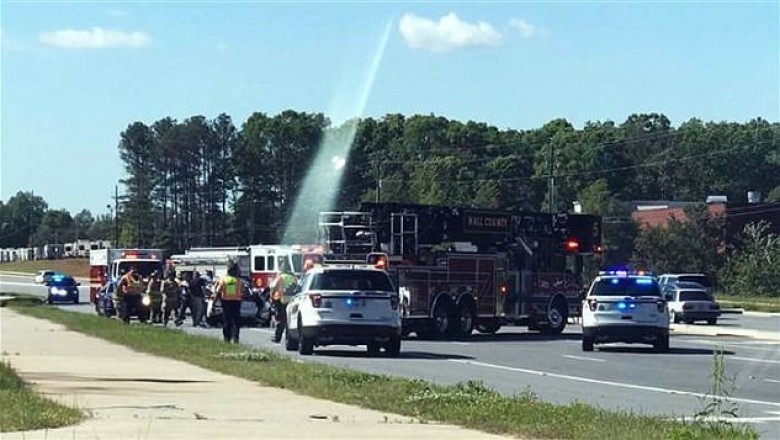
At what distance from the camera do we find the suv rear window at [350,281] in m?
28.9

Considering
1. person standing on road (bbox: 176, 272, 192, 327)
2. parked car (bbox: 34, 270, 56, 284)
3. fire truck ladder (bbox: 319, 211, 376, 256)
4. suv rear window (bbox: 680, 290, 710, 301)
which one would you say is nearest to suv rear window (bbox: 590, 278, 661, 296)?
fire truck ladder (bbox: 319, 211, 376, 256)

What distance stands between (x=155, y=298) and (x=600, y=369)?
67.3 ft

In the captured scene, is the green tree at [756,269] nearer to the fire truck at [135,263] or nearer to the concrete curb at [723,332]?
the concrete curb at [723,332]

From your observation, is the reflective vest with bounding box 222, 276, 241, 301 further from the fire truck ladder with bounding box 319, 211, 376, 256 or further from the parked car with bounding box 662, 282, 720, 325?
the parked car with bounding box 662, 282, 720, 325

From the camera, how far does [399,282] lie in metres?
36.0

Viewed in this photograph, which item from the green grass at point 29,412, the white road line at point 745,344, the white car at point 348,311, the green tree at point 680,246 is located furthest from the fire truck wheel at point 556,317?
the green tree at point 680,246

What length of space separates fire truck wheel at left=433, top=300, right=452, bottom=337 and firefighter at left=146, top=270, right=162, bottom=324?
10.5 meters

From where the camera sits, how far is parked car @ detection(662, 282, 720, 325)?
50500mm

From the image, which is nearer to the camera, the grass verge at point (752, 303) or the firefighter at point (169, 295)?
the firefighter at point (169, 295)

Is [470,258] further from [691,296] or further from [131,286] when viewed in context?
[691,296]

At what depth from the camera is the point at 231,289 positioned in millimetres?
29672

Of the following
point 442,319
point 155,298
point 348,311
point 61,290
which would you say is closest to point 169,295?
point 155,298

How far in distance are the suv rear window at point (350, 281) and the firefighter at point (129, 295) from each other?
49.8ft

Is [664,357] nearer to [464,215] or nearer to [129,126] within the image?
[464,215]
